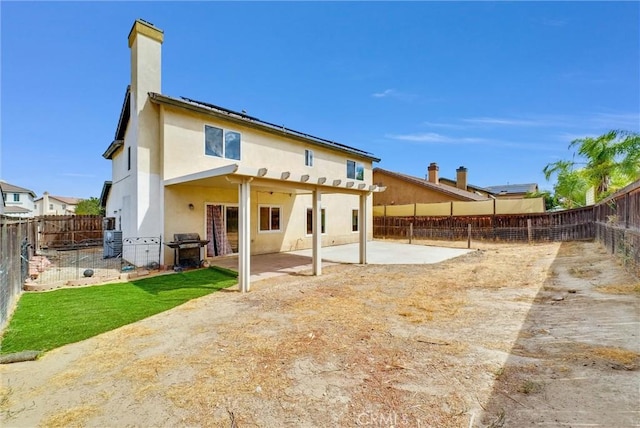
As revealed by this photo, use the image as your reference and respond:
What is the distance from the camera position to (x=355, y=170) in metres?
19.3

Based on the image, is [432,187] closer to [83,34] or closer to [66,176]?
[83,34]

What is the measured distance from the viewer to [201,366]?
367 centimetres

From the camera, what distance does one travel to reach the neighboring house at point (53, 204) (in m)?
46.5

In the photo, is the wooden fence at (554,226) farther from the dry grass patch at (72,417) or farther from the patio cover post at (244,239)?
the dry grass patch at (72,417)

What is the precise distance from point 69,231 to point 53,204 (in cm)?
5017

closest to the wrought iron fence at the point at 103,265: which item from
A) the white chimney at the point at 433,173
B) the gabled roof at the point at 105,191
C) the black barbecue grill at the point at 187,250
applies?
the black barbecue grill at the point at 187,250

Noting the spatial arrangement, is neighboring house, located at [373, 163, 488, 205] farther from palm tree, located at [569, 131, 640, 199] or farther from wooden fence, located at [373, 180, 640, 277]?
palm tree, located at [569, 131, 640, 199]

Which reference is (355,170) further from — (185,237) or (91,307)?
(91,307)

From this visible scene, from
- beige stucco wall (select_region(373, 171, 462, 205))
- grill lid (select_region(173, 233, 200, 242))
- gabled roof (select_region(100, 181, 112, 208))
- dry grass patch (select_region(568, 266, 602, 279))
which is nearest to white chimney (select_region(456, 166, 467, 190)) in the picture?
beige stucco wall (select_region(373, 171, 462, 205))

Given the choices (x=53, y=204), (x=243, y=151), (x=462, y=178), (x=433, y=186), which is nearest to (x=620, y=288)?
(x=243, y=151)

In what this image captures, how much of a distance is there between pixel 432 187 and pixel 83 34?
2226cm

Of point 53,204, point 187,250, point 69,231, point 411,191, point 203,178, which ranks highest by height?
point 53,204

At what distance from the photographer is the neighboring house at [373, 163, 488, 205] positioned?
23.1 m

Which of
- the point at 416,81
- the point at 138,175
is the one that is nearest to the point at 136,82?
the point at 138,175
